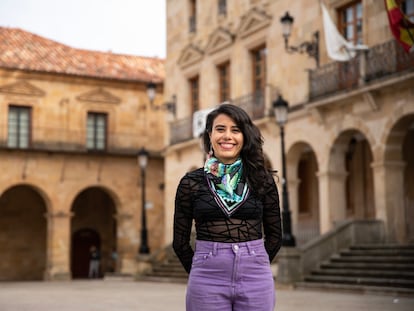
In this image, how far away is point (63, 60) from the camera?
33.5 meters

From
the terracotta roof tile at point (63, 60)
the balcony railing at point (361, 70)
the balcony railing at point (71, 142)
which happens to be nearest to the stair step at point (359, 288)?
the balcony railing at point (361, 70)

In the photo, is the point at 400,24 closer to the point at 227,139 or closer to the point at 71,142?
the point at 227,139

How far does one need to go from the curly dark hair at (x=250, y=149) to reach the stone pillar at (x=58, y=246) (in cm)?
2829

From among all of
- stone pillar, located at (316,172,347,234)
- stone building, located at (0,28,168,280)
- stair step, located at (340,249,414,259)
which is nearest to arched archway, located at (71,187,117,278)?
stone building, located at (0,28,168,280)

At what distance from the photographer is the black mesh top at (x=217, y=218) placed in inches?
135

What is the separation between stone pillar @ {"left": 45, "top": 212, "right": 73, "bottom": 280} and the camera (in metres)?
30.9

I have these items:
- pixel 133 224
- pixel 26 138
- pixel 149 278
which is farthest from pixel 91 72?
pixel 149 278

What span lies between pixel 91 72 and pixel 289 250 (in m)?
18.1

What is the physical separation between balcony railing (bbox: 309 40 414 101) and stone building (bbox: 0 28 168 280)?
11468 millimetres

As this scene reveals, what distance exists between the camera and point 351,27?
66.8 feet

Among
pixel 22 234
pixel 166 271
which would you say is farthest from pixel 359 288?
pixel 22 234

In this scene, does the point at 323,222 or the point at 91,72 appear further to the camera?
the point at 91,72

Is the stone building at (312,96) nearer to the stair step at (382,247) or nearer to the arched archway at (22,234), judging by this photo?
the stair step at (382,247)

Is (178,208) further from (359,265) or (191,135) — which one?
(191,135)
